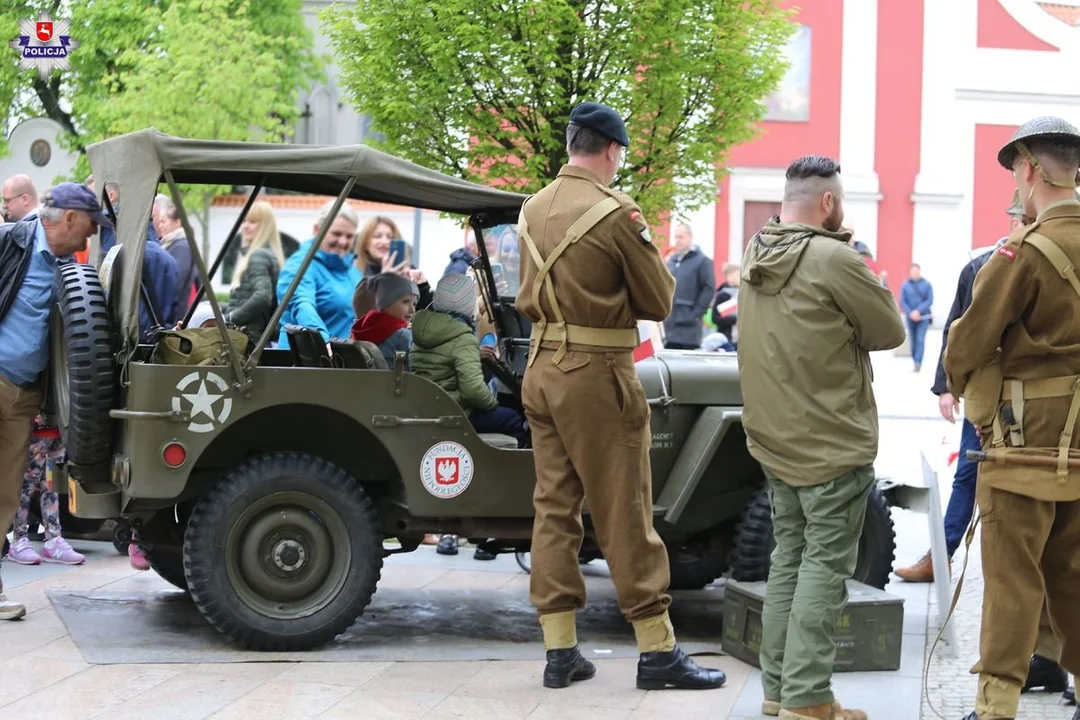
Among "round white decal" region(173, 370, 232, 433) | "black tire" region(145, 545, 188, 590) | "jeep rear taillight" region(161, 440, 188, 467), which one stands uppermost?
"round white decal" region(173, 370, 232, 433)

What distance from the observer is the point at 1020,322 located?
4.84 m

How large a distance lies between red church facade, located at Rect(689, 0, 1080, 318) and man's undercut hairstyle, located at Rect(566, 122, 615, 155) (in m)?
32.3

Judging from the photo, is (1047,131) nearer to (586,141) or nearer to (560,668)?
(586,141)

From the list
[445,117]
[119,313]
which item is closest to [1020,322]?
[119,313]

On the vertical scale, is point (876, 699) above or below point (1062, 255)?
below

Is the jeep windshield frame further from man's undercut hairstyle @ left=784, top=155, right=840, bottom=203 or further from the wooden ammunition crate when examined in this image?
the wooden ammunition crate

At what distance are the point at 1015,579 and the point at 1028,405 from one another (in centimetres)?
56

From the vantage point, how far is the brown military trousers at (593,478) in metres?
5.58

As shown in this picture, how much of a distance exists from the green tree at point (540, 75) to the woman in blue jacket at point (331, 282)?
209 centimetres

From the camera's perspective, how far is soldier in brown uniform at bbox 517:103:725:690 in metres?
5.57

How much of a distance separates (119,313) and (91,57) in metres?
28.0

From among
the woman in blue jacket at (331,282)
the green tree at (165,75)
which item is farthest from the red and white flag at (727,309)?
the green tree at (165,75)

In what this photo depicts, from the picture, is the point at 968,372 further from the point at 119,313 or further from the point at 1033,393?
the point at 119,313

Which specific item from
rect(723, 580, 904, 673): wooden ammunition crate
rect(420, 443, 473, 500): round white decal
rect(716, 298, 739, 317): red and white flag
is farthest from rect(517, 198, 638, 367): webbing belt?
rect(716, 298, 739, 317): red and white flag
